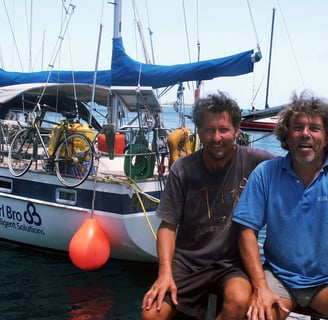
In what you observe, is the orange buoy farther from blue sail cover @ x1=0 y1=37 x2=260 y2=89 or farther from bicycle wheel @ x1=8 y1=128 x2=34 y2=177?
blue sail cover @ x1=0 y1=37 x2=260 y2=89

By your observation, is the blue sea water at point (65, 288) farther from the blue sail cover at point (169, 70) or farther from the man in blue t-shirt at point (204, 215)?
the man in blue t-shirt at point (204, 215)

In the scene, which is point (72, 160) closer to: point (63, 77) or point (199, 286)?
point (63, 77)

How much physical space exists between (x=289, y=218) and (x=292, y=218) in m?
0.02

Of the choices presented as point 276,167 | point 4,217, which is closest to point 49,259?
point 4,217

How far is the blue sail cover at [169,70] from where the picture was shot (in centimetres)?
743

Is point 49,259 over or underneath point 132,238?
underneath

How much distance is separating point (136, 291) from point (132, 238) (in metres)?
0.70

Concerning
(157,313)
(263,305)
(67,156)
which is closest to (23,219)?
(67,156)

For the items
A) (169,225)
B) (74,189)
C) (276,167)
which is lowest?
(74,189)

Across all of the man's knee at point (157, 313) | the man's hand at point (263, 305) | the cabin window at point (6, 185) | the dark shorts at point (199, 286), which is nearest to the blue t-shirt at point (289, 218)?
the man's hand at point (263, 305)

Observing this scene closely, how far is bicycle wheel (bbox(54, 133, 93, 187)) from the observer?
6.95 meters

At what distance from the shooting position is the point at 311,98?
117 inches

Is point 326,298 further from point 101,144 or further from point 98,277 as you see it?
point 101,144

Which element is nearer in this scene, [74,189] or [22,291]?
[22,291]
